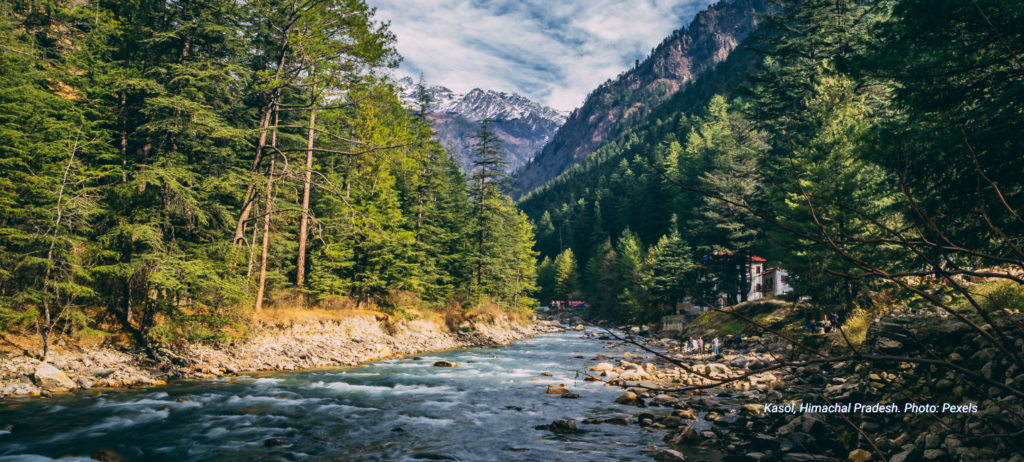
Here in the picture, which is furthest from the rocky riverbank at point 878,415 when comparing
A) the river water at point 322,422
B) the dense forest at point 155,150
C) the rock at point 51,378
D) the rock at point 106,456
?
the rock at point 51,378

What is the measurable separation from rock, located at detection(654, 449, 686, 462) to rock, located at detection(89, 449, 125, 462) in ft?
34.7

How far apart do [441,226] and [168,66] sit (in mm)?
25869

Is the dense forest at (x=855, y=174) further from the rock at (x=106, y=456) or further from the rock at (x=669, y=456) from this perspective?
the rock at (x=106, y=456)

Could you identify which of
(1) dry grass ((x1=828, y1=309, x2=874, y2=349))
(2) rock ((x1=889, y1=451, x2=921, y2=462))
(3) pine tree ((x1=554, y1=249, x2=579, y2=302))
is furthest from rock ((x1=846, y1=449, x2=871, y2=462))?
(3) pine tree ((x1=554, y1=249, x2=579, y2=302))

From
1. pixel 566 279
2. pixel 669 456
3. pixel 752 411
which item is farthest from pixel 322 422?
pixel 566 279

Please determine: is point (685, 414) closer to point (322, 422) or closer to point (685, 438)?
point (685, 438)

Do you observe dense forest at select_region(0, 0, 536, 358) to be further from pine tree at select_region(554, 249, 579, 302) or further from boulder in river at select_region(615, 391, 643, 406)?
pine tree at select_region(554, 249, 579, 302)

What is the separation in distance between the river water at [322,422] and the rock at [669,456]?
0.25 m

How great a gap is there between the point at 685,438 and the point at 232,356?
688 inches

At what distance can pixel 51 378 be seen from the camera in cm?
1436

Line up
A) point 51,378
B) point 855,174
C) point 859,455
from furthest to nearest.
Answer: point 855,174 < point 51,378 < point 859,455

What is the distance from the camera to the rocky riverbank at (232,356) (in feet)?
47.5

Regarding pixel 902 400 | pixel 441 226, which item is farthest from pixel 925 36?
pixel 441 226

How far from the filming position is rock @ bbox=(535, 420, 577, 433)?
1188 centimetres
